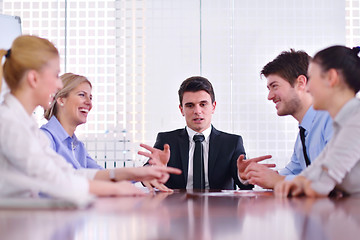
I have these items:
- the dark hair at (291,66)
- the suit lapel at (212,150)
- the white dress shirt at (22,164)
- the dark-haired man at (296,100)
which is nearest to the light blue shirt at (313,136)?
the dark-haired man at (296,100)

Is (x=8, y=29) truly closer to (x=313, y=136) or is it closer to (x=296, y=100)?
(x=296, y=100)

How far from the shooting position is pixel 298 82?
2947 mm

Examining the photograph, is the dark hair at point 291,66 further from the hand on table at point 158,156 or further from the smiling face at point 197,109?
the hand on table at point 158,156

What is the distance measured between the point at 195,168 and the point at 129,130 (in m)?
2.24

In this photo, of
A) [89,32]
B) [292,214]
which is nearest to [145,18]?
[89,32]

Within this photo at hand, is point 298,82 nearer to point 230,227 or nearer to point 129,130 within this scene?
point 230,227

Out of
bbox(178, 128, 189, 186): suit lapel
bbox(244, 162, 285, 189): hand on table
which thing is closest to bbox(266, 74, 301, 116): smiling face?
bbox(178, 128, 189, 186): suit lapel

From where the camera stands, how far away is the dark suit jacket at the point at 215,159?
10.2ft

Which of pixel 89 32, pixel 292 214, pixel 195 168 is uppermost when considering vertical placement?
pixel 89 32

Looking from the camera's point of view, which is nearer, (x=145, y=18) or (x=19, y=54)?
(x=19, y=54)

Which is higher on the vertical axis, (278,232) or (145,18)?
(145,18)

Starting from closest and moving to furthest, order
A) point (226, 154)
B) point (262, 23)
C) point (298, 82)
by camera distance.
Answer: point (298, 82) < point (226, 154) < point (262, 23)

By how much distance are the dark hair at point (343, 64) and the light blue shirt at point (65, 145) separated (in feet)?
5.27

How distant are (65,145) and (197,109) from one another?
0.99 m
